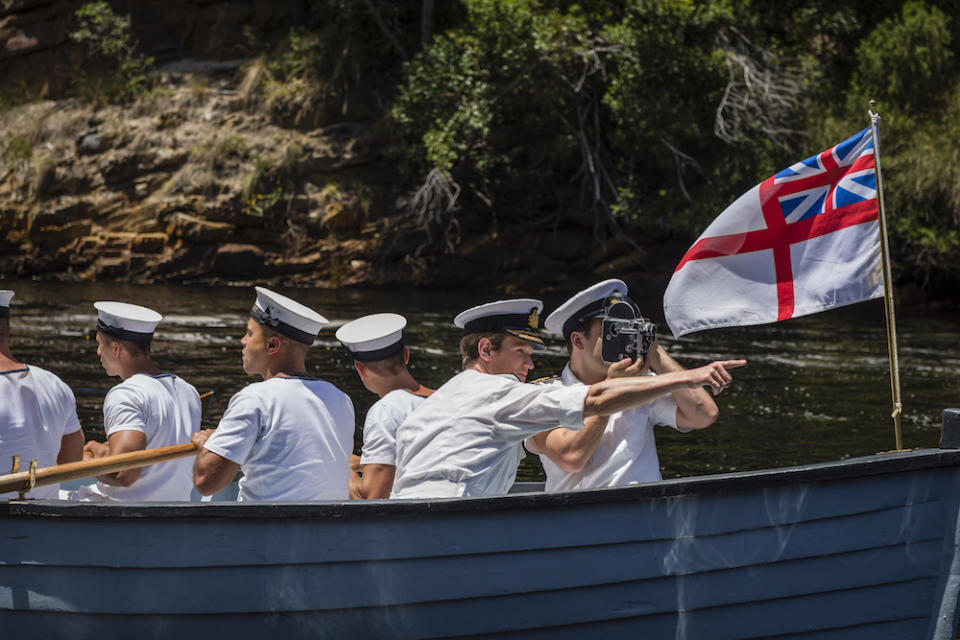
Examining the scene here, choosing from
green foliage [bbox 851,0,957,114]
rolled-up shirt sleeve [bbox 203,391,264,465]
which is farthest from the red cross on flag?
green foliage [bbox 851,0,957,114]

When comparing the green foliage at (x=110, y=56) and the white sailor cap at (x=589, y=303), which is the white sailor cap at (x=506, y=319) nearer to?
the white sailor cap at (x=589, y=303)

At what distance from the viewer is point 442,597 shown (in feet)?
11.6

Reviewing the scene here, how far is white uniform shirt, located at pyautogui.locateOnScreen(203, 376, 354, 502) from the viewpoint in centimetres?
354

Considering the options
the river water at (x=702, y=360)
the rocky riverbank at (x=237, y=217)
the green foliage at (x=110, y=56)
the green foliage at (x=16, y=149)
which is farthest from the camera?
the green foliage at (x=110, y=56)

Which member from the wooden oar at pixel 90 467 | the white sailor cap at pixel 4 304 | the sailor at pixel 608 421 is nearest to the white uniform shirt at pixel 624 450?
the sailor at pixel 608 421

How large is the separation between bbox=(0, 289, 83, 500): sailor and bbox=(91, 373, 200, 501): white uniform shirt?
6.8 inches

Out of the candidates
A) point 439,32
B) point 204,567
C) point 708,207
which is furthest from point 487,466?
point 439,32

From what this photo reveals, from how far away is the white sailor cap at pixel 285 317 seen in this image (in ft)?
12.3

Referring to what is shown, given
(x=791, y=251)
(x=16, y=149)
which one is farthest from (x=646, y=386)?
(x=16, y=149)

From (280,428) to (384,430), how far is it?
0.54 metres

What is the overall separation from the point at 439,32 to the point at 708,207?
693 cm

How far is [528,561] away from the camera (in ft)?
11.5

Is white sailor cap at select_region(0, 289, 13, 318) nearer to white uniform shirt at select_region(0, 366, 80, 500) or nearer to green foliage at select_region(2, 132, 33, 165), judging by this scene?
white uniform shirt at select_region(0, 366, 80, 500)

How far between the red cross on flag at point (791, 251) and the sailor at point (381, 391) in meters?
1.06
